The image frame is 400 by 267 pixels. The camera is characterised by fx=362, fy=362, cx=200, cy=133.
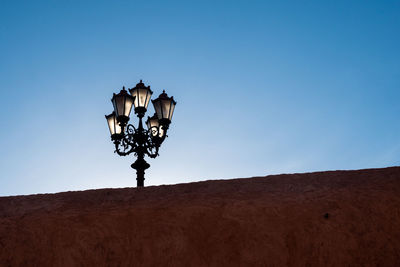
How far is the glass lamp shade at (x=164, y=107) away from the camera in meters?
5.47

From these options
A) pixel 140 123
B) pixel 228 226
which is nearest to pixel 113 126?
pixel 140 123

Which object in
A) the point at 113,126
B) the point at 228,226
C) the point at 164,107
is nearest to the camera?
the point at 228,226

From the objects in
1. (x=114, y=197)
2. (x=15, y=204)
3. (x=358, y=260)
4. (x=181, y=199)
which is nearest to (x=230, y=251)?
(x=181, y=199)

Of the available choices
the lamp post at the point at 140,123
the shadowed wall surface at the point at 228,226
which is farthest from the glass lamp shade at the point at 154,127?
the shadowed wall surface at the point at 228,226

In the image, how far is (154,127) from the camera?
5.74 meters

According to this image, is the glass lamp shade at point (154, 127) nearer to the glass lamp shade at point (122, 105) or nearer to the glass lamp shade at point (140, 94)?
the glass lamp shade at point (140, 94)

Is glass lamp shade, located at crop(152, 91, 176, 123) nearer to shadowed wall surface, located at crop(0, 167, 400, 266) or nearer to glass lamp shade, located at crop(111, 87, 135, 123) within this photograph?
glass lamp shade, located at crop(111, 87, 135, 123)

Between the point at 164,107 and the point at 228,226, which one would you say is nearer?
the point at 228,226

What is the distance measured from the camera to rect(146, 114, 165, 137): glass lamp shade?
5.67 meters

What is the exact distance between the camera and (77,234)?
129 centimetres

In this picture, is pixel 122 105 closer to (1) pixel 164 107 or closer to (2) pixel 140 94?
(2) pixel 140 94

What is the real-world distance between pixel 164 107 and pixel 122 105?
626 mm

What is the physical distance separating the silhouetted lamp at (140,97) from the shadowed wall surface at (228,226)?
4.30 meters

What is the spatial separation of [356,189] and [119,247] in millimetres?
835
